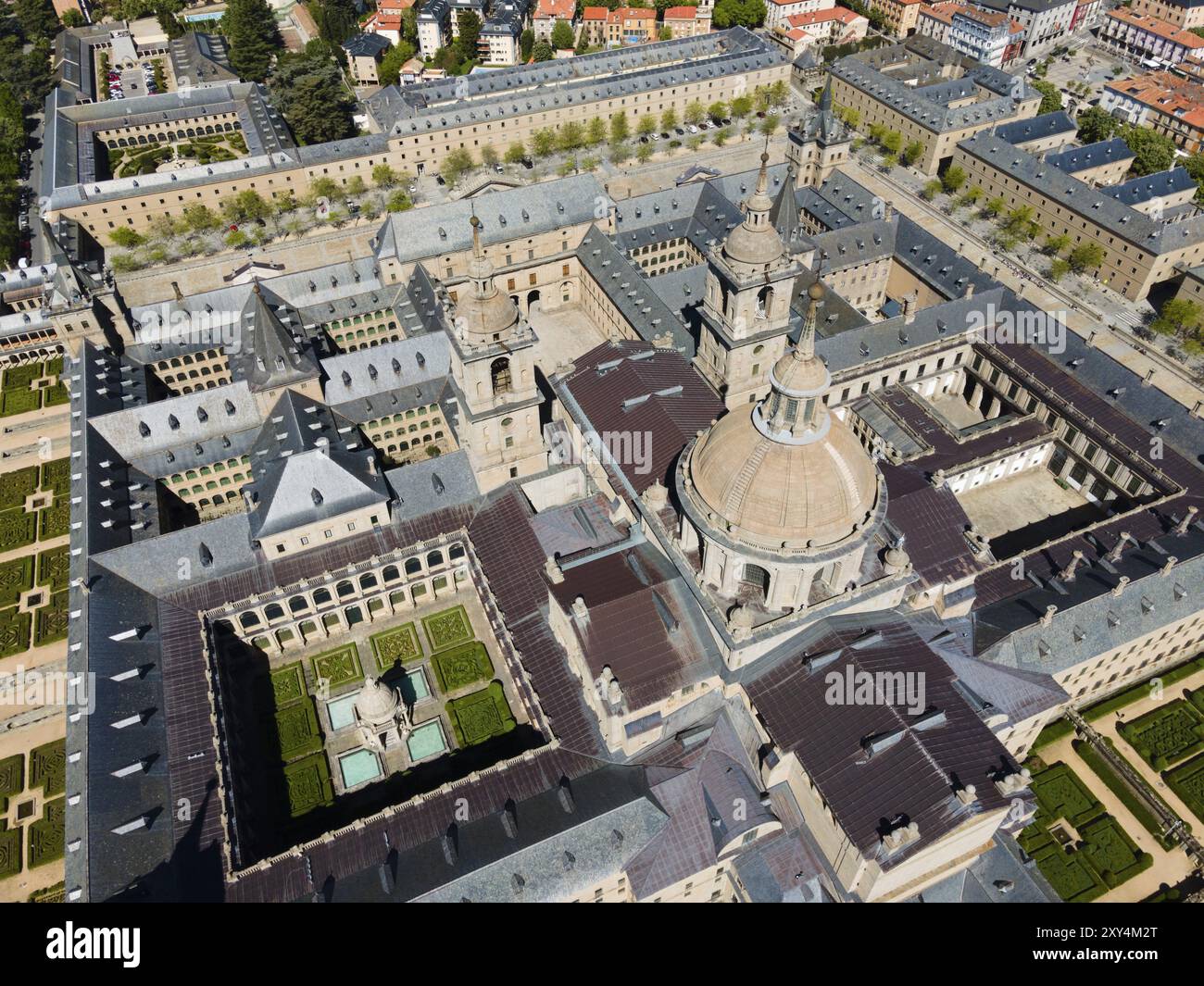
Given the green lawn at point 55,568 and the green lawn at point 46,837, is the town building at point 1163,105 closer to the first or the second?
the green lawn at point 55,568

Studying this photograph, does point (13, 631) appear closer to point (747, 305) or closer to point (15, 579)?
point (15, 579)

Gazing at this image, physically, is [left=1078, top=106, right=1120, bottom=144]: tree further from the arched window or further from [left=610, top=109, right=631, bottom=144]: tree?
the arched window

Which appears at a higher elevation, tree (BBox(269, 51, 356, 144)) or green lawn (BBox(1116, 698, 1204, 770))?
tree (BBox(269, 51, 356, 144))

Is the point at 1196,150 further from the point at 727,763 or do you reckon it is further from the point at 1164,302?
the point at 727,763

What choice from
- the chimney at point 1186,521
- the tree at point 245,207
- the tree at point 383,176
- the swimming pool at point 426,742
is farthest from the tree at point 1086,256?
the tree at point 245,207

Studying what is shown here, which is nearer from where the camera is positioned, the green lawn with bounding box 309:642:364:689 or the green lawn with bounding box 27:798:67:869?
the green lawn with bounding box 27:798:67:869

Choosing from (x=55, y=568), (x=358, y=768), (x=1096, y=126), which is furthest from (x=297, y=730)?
(x=1096, y=126)

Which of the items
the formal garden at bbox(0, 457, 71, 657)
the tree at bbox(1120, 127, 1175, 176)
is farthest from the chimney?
the formal garden at bbox(0, 457, 71, 657)
